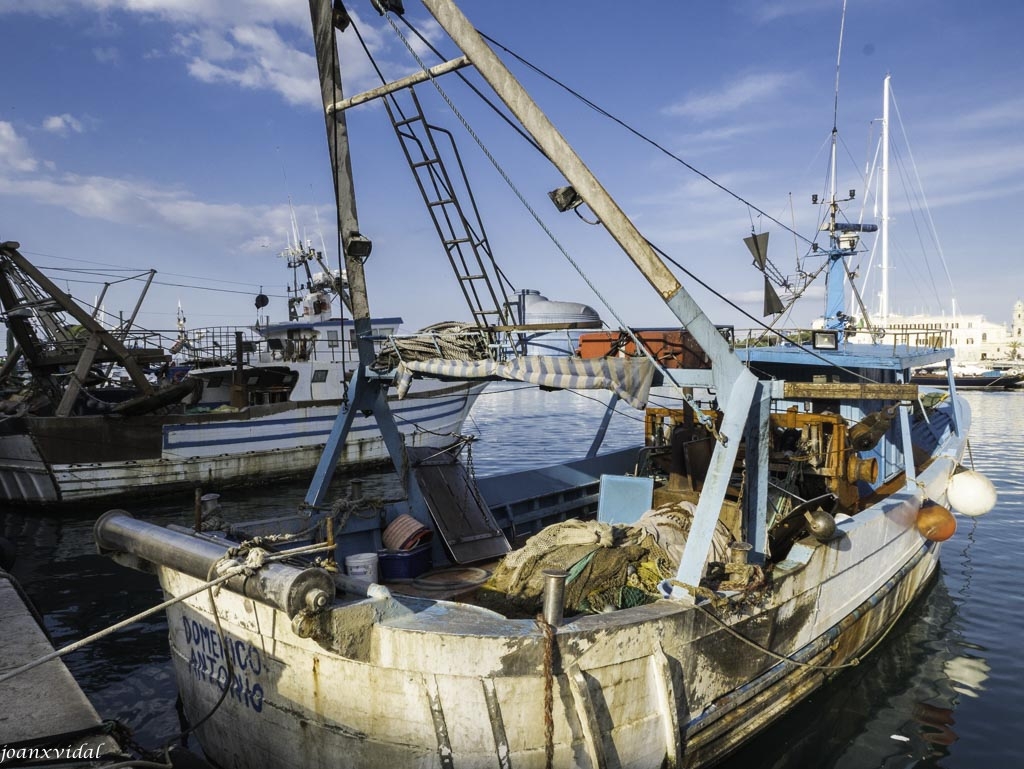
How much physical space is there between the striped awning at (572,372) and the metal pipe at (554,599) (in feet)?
6.31

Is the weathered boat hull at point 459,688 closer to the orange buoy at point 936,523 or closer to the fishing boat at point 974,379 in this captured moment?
the orange buoy at point 936,523

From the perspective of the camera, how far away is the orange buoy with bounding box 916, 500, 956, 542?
9.58 m

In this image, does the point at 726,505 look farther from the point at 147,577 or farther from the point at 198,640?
the point at 147,577

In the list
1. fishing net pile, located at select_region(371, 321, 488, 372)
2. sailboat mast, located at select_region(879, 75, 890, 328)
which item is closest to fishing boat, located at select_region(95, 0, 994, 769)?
fishing net pile, located at select_region(371, 321, 488, 372)

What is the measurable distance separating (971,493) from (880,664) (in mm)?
Result: 3143

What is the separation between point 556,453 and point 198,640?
2477cm

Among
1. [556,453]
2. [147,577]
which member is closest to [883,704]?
[147,577]

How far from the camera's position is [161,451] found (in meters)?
20.6

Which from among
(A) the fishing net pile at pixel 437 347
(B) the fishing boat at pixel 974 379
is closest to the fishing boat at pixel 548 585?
(A) the fishing net pile at pixel 437 347

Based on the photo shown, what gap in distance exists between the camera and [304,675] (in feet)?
17.1

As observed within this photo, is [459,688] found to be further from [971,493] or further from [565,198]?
[971,493]

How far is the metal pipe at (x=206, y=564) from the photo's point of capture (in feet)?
15.4

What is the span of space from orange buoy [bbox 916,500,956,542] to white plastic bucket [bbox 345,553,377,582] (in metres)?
8.33
